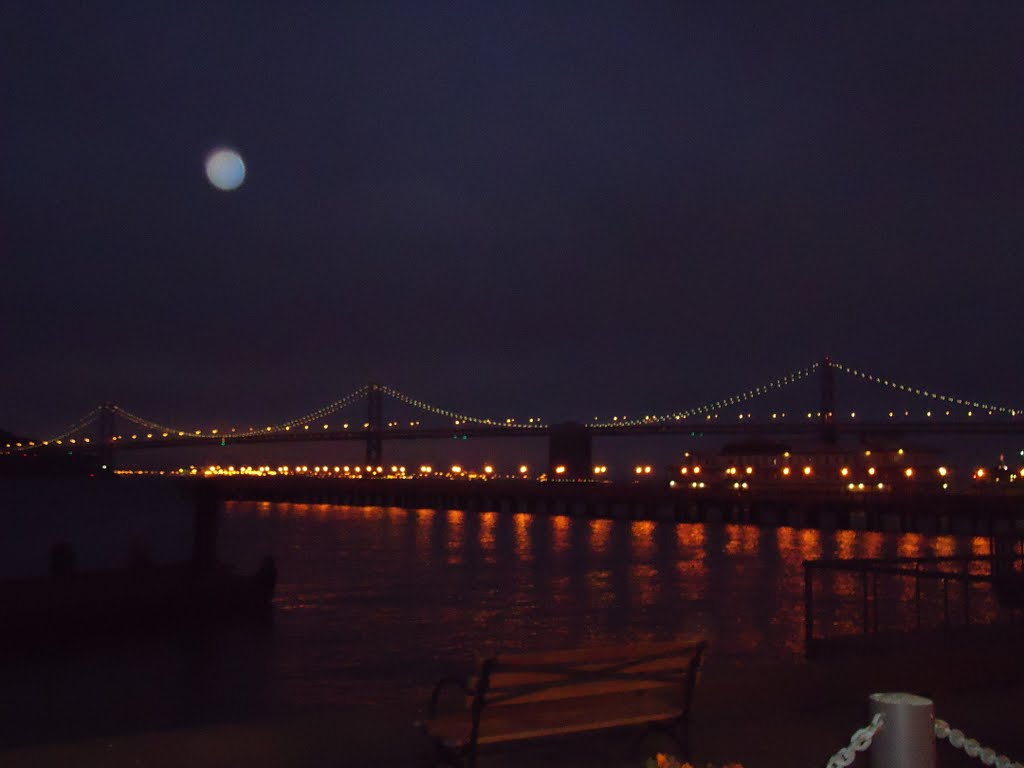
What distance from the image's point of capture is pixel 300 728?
5703 millimetres

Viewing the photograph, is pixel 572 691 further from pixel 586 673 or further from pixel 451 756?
pixel 451 756

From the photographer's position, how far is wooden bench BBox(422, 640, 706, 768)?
195 inches

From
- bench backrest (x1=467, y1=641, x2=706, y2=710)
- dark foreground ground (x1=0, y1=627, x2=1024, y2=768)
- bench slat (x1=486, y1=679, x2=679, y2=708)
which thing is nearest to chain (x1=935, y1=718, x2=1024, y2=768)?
dark foreground ground (x1=0, y1=627, x2=1024, y2=768)

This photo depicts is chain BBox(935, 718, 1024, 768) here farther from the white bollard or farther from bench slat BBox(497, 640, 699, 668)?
bench slat BBox(497, 640, 699, 668)

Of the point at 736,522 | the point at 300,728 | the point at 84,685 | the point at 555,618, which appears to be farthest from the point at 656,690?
the point at 736,522

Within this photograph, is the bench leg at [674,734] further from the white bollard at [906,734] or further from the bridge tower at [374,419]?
the bridge tower at [374,419]

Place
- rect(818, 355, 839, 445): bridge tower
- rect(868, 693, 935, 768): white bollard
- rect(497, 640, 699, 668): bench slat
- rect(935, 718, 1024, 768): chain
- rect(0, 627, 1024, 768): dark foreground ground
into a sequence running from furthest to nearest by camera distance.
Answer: rect(818, 355, 839, 445): bridge tower < rect(0, 627, 1024, 768): dark foreground ground < rect(497, 640, 699, 668): bench slat < rect(935, 718, 1024, 768): chain < rect(868, 693, 935, 768): white bollard

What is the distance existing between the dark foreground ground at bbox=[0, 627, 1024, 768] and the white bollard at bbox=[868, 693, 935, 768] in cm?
208

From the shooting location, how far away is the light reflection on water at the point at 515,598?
A: 1903cm

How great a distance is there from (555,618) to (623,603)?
3.52 metres

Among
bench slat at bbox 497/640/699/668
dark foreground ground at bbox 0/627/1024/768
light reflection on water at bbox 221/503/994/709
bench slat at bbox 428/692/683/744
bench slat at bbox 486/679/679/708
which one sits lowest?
light reflection on water at bbox 221/503/994/709

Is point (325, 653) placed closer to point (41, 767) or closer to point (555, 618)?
point (555, 618)

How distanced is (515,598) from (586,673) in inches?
951

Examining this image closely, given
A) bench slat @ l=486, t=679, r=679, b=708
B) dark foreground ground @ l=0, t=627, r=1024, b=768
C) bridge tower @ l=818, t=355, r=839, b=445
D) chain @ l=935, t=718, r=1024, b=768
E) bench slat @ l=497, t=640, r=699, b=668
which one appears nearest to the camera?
chain @ l=935, t=718, r=1024, b=768
